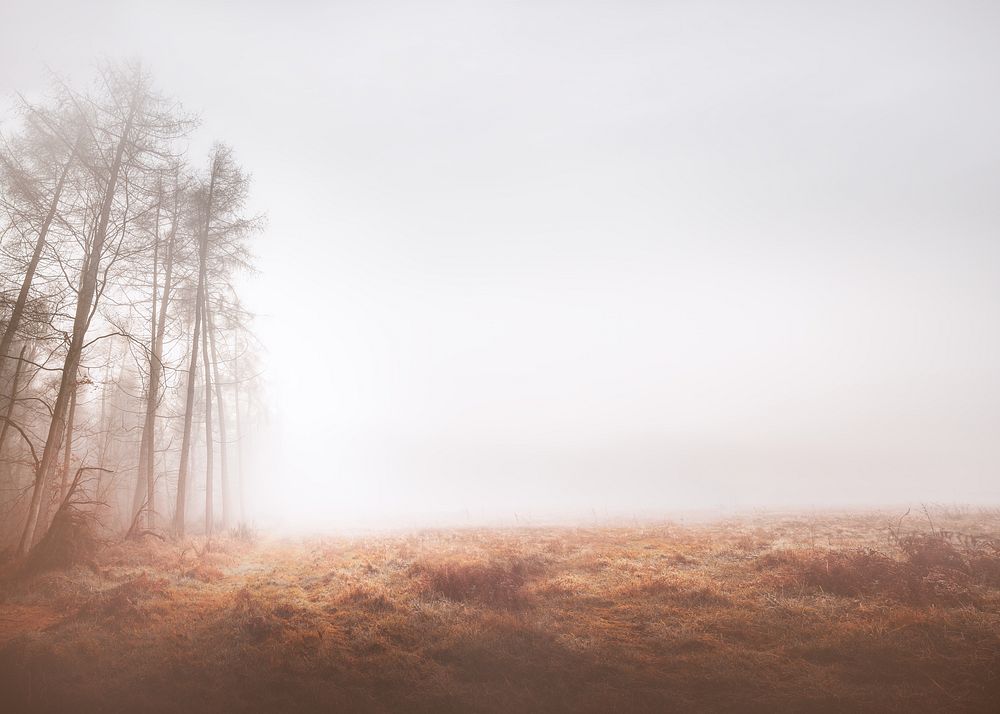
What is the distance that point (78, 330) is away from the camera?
37.3 feet

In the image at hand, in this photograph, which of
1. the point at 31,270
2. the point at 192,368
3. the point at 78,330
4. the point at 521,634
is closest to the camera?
Result: the point at 521,634

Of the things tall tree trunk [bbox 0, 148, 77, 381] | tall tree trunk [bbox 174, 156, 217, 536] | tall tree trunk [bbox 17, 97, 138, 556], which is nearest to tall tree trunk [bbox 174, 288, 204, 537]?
tall tree trunk [bbox 174, 156, 217, 536]

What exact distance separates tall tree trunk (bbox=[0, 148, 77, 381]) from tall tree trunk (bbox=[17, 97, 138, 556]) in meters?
1.04

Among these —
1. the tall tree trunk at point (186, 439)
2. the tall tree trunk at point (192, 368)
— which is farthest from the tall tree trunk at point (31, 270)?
the tall tree trunk at point (186, 439)

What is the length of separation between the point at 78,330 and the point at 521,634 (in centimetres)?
1465

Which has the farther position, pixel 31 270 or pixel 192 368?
pixel 192 368

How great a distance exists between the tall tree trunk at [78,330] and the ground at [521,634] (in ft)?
7.31

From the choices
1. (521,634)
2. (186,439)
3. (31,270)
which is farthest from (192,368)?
(521,634)

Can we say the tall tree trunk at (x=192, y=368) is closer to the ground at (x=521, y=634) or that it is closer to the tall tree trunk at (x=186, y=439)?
the tall tree trunk at (x=186, y=439)

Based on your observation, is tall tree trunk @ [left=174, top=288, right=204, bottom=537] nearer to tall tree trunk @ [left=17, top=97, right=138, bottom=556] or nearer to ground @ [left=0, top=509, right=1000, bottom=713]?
tall tree trunk @ [left=17, top=97, right=138, bottom=556]

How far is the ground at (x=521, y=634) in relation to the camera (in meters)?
5.75

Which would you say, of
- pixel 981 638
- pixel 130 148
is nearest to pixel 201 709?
pixel 981 638

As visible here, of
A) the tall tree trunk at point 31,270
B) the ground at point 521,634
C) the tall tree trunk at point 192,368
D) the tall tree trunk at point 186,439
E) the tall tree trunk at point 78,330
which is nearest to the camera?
the ground at point 521,634

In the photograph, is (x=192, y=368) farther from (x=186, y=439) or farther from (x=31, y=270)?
(x=31, y=270)
